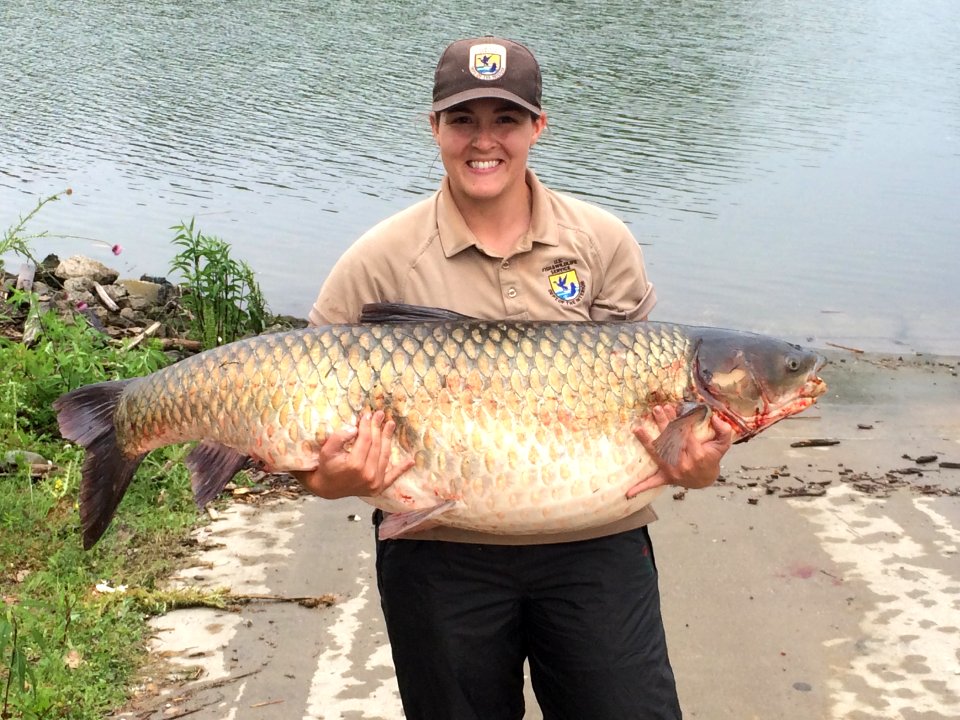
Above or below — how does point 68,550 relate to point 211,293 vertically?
below

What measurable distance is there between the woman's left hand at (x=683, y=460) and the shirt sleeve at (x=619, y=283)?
351mm

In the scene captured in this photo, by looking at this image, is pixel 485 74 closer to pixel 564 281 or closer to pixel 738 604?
pixel 564 281

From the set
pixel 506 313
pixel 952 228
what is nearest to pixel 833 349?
pixel 952 228

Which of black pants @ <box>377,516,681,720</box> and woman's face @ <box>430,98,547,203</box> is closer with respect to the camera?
black pants @ <box>377,516,681,720</box>

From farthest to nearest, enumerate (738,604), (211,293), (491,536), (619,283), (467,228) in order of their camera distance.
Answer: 1. (211,293)
2. (738,604)
3. (619,283)
4. (467,228)
5. (491,536)

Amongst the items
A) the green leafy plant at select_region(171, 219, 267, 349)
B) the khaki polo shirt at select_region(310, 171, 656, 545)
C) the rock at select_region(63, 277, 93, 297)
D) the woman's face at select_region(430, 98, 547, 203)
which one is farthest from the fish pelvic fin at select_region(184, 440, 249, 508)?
the rock at select_region(63, 277, 93, 297)

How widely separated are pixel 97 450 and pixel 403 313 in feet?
2.98

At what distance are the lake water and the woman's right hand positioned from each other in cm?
705

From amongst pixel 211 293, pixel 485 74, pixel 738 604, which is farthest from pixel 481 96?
pixel 211 293

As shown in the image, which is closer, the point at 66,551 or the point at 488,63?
the point at 488,63

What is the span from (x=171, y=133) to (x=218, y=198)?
2.94 m

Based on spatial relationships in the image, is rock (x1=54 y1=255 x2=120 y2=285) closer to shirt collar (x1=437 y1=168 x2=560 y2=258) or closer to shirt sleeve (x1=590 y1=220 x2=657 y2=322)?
shirt collar (x1=437 y1=168 x2=560 y2=258)

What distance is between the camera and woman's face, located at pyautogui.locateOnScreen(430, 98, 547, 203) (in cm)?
263

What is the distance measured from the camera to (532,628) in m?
2.59
